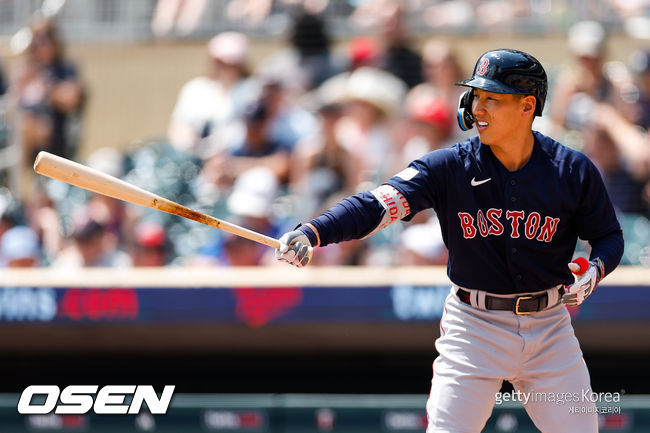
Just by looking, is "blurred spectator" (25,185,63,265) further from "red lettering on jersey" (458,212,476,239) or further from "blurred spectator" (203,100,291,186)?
"red lettering on jersey" (458,212,476,239)

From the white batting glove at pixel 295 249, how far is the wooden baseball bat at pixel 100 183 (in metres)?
0.07

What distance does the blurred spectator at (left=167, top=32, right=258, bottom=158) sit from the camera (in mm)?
6176

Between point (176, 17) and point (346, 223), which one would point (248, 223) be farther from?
point (176, 17)

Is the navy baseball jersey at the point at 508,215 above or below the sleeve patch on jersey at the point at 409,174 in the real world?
below

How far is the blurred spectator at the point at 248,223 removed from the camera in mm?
5105

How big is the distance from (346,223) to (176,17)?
14.5 feet

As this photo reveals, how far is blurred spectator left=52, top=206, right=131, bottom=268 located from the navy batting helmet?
3062 mm

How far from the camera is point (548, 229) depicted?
299cm

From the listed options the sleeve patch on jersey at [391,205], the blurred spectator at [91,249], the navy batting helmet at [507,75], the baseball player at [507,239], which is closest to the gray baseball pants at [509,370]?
the baseball player at [507,239]

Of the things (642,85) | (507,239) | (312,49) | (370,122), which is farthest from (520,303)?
(312,49)

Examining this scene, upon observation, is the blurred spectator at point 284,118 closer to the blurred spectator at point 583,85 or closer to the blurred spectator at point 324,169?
the blurred spectator at point 324,169

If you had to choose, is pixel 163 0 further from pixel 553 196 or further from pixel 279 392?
pixel 553 196

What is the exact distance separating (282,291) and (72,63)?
2815mm

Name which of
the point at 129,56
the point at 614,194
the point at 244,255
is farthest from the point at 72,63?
the point at 614,194
